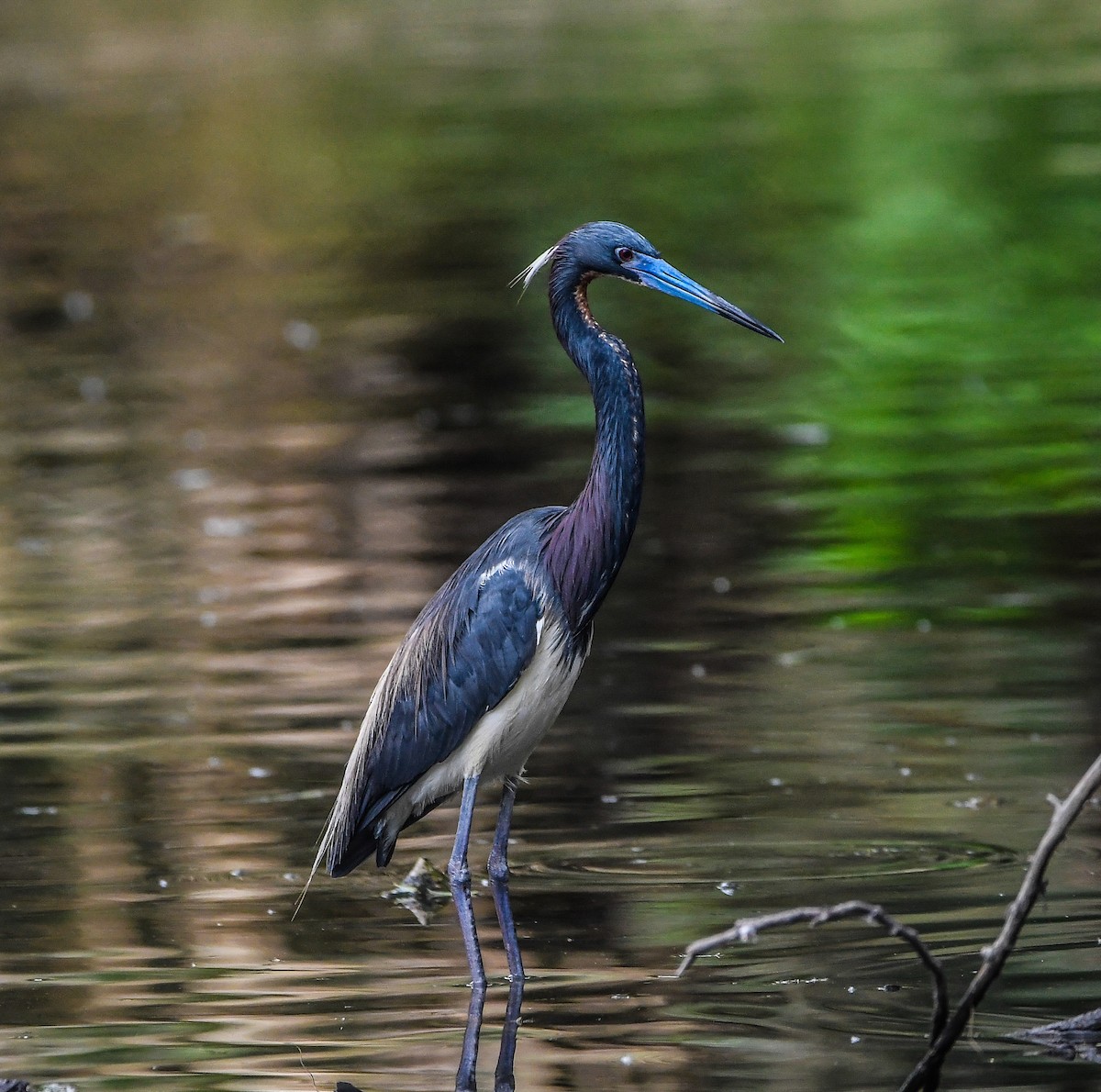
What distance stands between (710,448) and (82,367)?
6049 mm

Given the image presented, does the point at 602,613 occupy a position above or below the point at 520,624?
below

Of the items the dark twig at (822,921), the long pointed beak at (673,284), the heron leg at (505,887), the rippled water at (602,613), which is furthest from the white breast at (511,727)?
the dark twig at (822,921)

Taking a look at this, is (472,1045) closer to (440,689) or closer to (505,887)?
(505,887)

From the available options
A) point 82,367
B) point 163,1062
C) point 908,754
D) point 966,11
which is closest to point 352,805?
point 163,1062

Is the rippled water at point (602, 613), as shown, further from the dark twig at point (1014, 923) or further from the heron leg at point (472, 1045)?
the dark twig at point (1014, 923)

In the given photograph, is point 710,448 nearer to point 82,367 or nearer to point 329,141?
point 82,367

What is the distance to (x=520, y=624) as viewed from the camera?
640 centimetres

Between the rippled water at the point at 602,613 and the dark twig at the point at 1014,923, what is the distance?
0.64 meters

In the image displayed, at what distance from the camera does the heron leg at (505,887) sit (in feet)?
20.2

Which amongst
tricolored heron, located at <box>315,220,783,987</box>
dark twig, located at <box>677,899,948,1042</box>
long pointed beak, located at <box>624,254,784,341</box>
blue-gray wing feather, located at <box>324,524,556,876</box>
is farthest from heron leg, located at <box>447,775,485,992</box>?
dark twig, located at <box>677,899,948,1042</box>

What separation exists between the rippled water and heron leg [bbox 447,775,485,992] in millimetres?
100

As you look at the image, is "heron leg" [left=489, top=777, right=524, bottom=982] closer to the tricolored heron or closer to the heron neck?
the tricolored heron

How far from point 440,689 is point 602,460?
0.78m

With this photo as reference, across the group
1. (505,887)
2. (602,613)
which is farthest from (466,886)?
(602,613)
